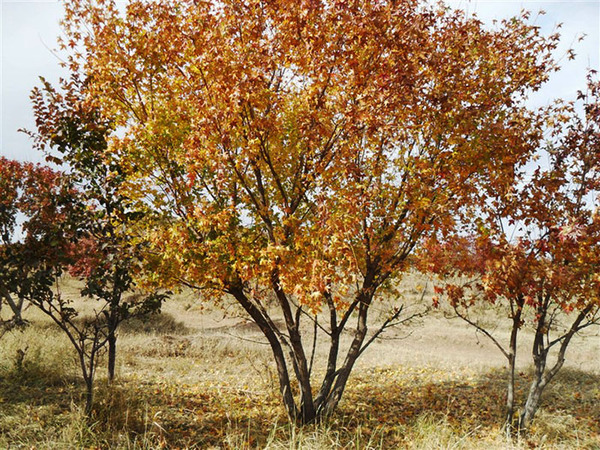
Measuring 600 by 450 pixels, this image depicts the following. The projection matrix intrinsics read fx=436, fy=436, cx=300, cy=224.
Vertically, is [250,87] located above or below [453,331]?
above

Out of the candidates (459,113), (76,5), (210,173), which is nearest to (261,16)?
(210,173)

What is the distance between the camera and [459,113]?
628cm

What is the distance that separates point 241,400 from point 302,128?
18.1ft

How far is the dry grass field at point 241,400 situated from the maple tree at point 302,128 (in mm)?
1379

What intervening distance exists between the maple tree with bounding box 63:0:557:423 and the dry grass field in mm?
1379

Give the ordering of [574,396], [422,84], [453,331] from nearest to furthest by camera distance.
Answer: [422,84] < [574,396] < [453,331]

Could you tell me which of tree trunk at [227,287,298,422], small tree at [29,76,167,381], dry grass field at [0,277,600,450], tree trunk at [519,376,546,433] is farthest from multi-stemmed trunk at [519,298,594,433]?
small tree at [29,76,167,381]

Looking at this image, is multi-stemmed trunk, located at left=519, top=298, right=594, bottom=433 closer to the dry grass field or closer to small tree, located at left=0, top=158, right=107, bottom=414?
the dry grass field

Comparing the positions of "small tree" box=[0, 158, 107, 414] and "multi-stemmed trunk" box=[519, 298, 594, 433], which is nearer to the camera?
"small tree" box=[0, 158, 107, 414]

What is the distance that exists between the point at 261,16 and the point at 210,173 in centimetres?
226

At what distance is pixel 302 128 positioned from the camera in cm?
583

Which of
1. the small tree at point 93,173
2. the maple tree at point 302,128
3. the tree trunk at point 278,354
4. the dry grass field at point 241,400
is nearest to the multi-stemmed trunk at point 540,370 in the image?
the dry grass field at point 241,400

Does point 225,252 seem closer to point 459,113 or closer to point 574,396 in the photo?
point 459,113

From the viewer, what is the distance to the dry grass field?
589 centimetres
